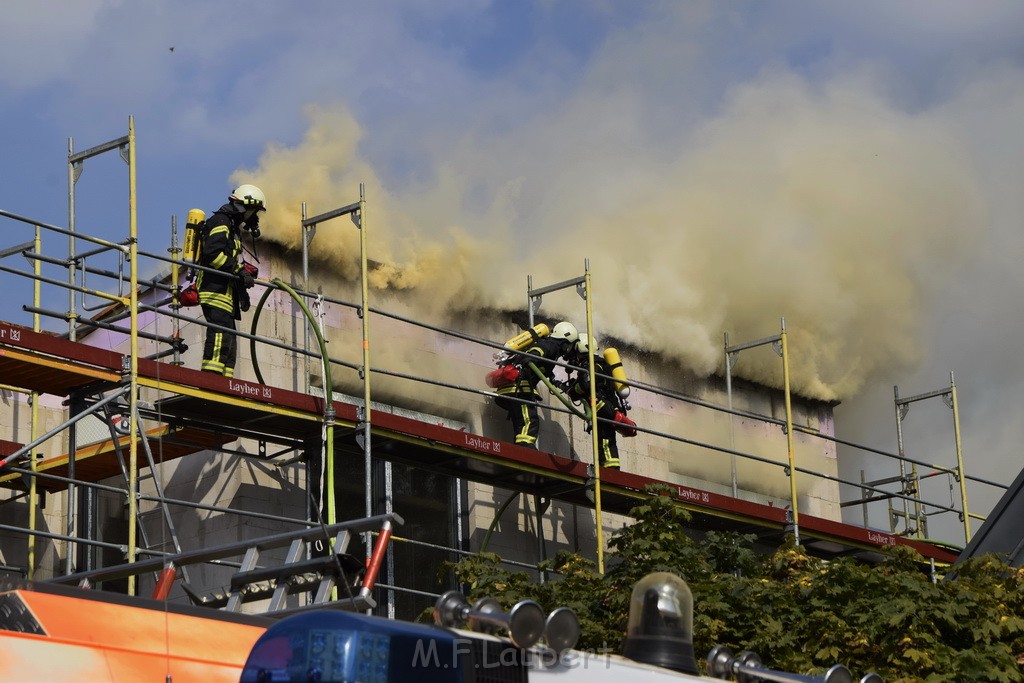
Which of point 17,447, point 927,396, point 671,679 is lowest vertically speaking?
point 671,679

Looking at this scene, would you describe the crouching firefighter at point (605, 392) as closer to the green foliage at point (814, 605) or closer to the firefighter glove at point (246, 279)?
the green foliage at point (814, 605)

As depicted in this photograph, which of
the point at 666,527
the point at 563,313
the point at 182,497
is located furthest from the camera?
the point at 563,313

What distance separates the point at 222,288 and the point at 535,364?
170 inches

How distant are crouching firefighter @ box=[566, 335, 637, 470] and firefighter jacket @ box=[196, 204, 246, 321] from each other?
15.5ft

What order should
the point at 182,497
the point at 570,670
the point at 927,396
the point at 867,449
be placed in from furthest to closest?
the point at 927,396
the point at 867,449
the point at 182,497
the point at 570,670

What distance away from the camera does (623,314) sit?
22641 mm

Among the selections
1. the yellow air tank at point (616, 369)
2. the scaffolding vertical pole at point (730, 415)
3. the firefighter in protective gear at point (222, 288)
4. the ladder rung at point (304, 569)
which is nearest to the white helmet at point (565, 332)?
the yellow air tank at point (616, 369)

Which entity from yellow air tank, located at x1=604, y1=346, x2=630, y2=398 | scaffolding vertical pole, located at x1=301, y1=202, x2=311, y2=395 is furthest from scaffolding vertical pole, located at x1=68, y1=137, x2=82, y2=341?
yellow air tank, located at x1=604, y1=346, x2=630, y2=398

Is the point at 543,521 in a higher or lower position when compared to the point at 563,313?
lower

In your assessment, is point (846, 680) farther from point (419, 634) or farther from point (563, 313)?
point (563, 313)

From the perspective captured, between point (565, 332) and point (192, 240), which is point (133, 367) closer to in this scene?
point (192, 240)

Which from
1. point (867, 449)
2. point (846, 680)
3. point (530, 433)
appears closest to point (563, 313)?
point (530, 433)

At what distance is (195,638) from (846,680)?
11.7 feet

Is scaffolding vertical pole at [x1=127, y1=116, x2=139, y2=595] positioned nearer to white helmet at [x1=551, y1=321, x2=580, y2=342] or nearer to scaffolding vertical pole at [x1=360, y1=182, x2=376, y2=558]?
scaffolding vertical pole at [x1=360, y1=182, x2=376, y2=558]
